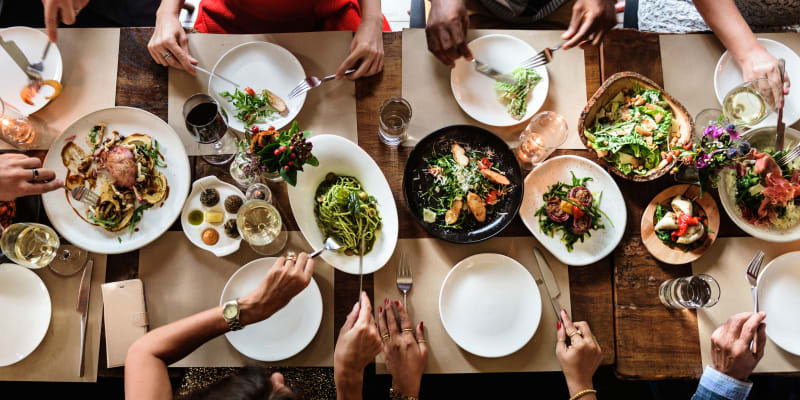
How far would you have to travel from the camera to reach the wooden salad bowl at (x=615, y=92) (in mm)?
1693

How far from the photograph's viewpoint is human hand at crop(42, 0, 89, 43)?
1.71 m

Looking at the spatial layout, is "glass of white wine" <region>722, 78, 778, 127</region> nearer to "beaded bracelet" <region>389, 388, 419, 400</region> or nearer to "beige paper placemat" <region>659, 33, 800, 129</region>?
"beige paper placemat" <region>659, 33, 800, 129</region>

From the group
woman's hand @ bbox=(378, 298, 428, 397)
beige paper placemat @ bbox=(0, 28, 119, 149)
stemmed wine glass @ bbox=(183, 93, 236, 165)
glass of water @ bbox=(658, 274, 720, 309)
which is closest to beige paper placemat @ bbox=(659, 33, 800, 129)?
glass of water @ bbox=(658, 274, 720, 309)

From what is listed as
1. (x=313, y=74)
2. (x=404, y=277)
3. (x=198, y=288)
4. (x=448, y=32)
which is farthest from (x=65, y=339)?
(x=448, y=32)

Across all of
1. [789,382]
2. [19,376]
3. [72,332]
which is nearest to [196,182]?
[72,332]

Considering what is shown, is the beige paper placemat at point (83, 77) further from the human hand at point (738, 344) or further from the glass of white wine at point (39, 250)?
the human hand at point (738, 344)

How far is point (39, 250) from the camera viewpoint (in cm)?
163

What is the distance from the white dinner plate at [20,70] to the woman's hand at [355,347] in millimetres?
1558

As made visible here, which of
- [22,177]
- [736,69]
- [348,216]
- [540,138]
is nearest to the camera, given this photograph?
[22,177]

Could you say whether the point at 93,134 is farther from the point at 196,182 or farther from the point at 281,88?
the point at 281,88

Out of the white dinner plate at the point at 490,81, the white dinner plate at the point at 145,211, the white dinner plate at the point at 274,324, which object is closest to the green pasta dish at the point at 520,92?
the white dinner plate at the point at 490,81

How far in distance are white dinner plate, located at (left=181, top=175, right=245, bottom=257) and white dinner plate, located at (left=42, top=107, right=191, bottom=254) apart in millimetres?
38

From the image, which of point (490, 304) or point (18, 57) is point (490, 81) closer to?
point (490, 304)

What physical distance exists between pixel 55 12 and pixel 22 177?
0.72m
